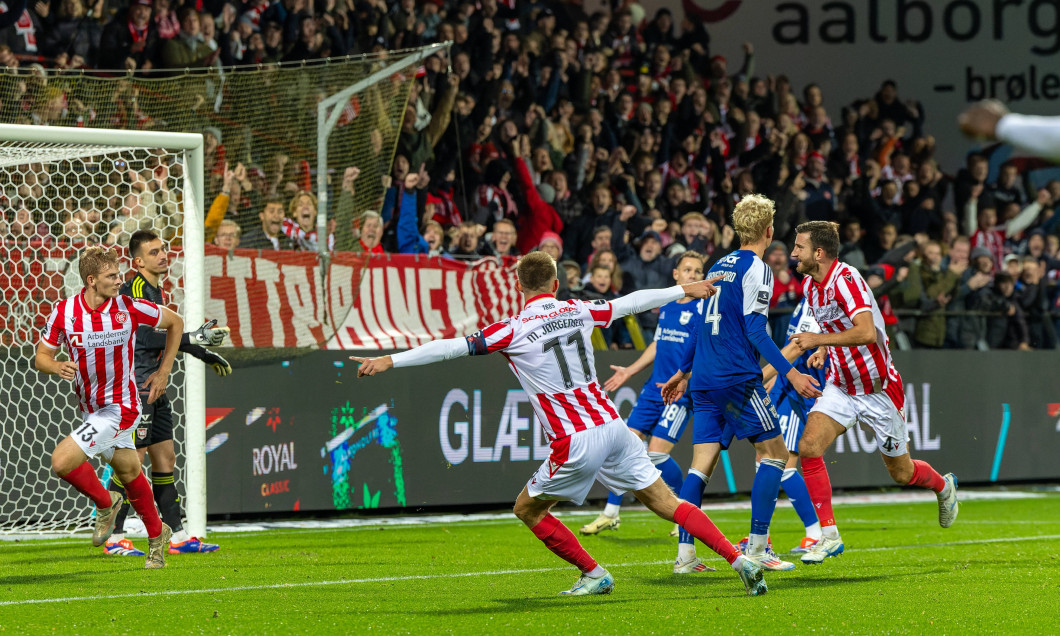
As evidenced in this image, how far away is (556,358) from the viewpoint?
6.32 meters

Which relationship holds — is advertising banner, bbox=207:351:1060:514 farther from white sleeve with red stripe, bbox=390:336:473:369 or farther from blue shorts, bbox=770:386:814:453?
white sleeve with red stripe, bbox=390:336:473:369

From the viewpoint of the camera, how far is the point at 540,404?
6.38 metres

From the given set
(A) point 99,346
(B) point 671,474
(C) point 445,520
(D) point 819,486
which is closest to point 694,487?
(D) point 819,486

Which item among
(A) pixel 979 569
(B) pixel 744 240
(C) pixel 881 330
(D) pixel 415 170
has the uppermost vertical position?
(D) pixel 415 170

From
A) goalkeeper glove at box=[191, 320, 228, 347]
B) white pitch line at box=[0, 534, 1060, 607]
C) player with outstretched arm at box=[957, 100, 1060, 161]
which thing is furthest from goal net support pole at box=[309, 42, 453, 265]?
player with outstretched arm at box=[957, 100, 1060, 161]

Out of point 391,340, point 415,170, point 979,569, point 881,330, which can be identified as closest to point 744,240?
point 881,330

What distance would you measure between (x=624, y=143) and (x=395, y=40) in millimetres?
3300

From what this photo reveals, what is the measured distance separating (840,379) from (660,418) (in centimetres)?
200

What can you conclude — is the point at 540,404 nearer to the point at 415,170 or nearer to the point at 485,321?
the point at 485,321

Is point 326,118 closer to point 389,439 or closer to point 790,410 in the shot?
point 389,439

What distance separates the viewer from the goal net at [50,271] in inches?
386

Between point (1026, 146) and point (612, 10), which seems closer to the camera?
point (1026, 146)

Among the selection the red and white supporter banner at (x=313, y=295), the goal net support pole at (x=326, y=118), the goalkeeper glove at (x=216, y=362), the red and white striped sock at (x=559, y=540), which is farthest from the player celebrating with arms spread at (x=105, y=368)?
the goal net support pole at (x=326, y=118)

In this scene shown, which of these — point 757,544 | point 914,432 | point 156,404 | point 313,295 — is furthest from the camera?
point 914,432
